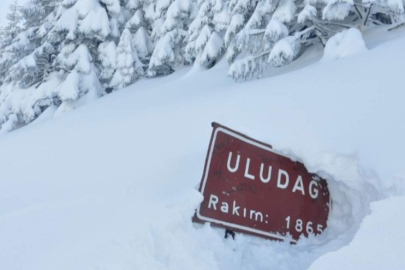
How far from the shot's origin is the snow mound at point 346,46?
18.5 ft

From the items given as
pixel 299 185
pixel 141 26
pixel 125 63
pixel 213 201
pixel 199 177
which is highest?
pixel 213 201

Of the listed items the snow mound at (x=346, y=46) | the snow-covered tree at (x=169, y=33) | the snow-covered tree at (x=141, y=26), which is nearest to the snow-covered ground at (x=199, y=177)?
the snow mound at (x=346, y=46)

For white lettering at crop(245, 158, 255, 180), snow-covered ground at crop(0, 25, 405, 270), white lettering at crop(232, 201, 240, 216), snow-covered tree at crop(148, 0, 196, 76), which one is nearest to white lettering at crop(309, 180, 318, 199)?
snow-covered ground at crop(0, 25, 405, 270)

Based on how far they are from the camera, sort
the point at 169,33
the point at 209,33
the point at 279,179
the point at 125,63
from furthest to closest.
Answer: the point at 125,63 < the point at 169,33 < the point at 209,33 < the point at 279,179

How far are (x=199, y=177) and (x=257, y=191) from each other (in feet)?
2.29

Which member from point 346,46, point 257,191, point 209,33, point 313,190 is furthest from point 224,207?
point 209,33

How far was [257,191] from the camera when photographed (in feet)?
8.77

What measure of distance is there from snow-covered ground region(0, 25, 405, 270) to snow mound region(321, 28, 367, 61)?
35cm

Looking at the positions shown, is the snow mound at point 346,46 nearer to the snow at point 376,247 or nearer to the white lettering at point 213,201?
the snow at point 376,247

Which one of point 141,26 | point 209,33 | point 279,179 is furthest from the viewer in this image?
point 141,26

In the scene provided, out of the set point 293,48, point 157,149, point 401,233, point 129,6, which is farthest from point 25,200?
point 129,6

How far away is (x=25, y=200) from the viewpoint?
3682 millimetres

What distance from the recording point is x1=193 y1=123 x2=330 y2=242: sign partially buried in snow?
8.27 feet

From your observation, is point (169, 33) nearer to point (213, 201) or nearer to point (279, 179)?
point (279, 179)
